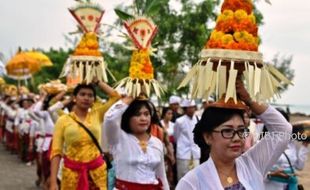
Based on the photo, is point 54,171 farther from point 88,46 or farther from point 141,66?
point 141,66

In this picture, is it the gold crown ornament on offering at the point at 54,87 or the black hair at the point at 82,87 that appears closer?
the black hair at the point at 82,87

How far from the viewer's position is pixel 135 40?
5.88 m

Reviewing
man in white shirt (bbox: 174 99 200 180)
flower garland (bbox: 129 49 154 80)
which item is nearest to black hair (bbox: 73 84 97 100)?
flower garland (bbox: 129 49 154 80)

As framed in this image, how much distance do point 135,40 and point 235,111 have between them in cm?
256

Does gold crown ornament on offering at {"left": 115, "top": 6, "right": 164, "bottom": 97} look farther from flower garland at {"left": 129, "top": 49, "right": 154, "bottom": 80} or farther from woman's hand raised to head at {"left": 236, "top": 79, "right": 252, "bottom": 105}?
woman's hand raised to head at {"left": 236, "top": 79, "right": 252, "bottom": 105}

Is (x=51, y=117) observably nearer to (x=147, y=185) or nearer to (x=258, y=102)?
(x=147, y=185)

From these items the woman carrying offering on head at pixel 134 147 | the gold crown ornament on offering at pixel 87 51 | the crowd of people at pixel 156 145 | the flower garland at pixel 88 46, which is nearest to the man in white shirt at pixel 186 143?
the crowd of people at pixel 156 145

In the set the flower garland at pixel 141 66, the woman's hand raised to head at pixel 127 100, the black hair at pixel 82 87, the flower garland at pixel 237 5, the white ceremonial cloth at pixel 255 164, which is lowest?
the white ceremonial cloth at pixel 255 164

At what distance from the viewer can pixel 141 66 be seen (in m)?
5.73

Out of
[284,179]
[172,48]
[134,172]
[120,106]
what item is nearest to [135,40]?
[120,106]

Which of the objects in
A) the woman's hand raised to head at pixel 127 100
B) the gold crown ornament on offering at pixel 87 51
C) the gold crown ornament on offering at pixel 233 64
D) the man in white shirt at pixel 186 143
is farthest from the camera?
the man in white shirt at pixel 186 143

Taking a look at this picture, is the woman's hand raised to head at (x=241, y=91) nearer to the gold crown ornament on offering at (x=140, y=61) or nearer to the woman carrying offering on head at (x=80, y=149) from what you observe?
the gold crown ornament on offering at (x=140, y=61)

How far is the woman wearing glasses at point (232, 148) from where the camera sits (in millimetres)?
3420

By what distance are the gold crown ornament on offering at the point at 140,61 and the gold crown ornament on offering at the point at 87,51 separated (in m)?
0.29
